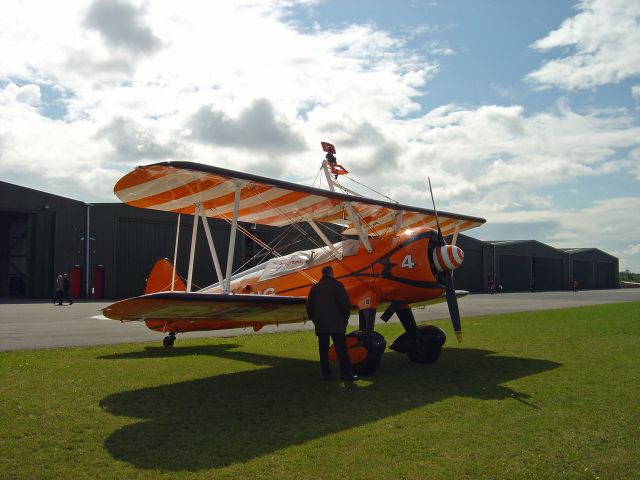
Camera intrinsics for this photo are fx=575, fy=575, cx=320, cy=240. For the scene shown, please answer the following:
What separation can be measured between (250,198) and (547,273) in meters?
74.0

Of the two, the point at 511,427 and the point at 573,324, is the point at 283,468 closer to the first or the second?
the point at 511,427

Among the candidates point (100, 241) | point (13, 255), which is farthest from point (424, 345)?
point (13, 255)

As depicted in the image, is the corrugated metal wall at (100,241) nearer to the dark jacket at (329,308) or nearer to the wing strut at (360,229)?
the wing strut at (360,229)

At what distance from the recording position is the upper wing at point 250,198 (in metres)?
8.88

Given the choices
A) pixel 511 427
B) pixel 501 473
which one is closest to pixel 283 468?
pixel 501 473

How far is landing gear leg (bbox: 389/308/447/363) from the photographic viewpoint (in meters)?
10.3

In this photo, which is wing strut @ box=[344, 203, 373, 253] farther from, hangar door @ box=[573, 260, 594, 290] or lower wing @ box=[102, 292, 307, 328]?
hangar door @ box=[573, 260, 594, 290]

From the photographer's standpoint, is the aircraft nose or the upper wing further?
the aircraft nose

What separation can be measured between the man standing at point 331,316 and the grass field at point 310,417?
0.32 metres

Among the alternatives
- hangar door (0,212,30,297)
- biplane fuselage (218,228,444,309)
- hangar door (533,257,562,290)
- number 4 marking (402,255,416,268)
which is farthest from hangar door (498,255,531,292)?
number 4 marking (402,255,416,268)

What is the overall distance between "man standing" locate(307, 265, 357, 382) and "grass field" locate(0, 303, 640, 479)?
0.32m

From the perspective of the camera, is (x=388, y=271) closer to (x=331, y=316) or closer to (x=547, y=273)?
(x=331, y=316)

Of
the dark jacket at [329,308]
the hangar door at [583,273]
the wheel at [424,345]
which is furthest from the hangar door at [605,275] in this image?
the dark jacket at [329,308]

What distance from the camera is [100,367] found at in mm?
9102
